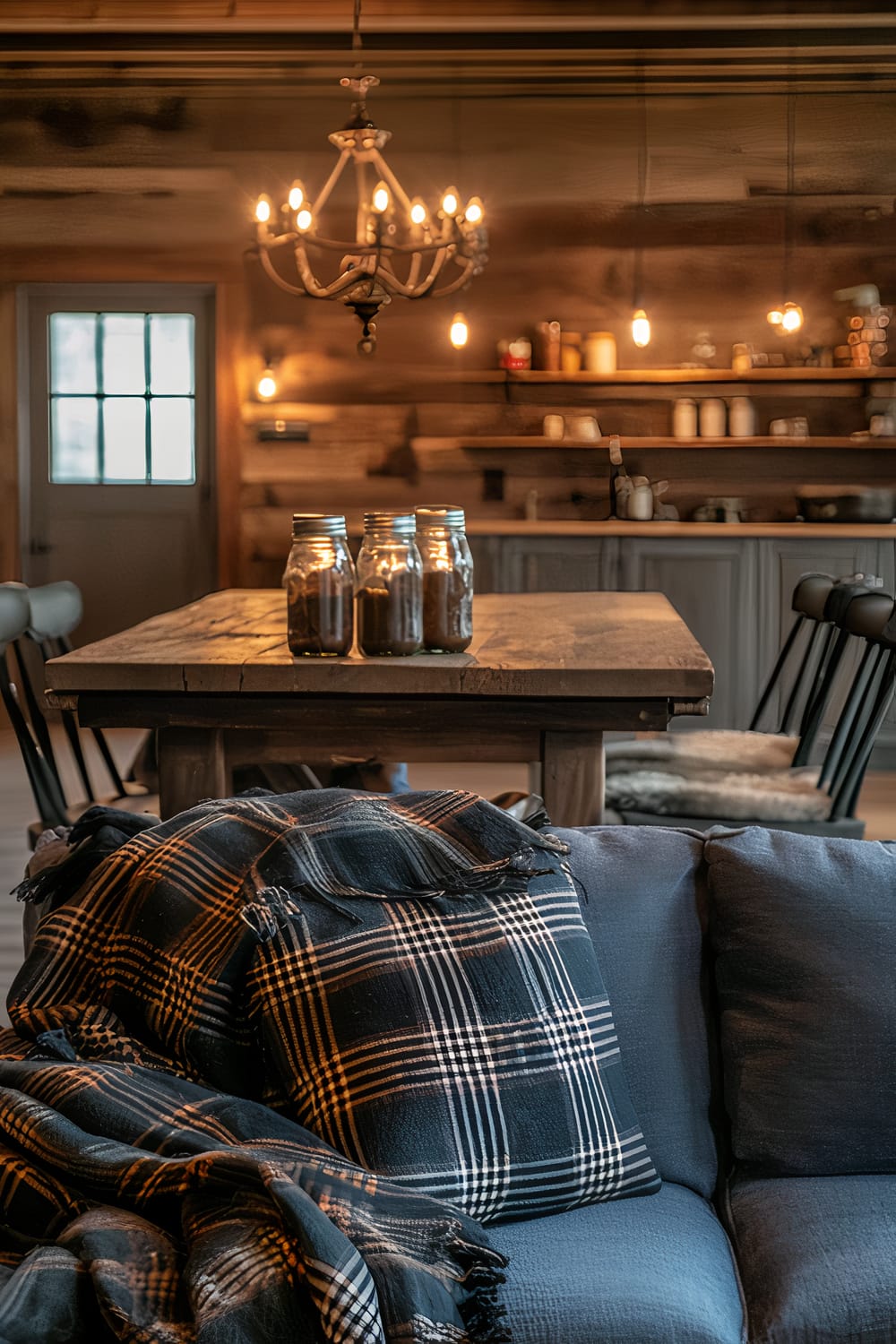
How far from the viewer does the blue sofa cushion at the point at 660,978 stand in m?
1.65

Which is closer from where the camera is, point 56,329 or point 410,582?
point 410,582

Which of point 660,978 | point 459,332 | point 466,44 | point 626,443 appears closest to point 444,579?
point 660,978

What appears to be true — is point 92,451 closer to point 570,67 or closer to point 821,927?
point 570,67

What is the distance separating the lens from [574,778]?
2.44 meters

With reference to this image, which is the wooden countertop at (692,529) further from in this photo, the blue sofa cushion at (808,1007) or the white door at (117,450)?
the blue sofa cushion at (808,1007)

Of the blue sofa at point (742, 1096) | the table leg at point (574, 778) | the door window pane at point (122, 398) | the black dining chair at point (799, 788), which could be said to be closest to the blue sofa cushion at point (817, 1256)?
the blue sofa at point (742, 1096)

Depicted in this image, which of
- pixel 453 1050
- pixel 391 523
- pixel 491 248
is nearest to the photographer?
pixel 453 1050

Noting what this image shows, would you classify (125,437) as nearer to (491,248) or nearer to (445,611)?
(491,248)

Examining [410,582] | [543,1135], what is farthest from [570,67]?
[543,1135]

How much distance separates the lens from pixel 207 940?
1.54 m

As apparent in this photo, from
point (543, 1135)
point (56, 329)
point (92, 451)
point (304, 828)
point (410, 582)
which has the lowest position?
point (543, 1135)

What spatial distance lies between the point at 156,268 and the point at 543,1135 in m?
5.86

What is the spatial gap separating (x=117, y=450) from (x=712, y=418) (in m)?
2.81

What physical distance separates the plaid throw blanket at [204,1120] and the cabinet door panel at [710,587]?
14.5ft
